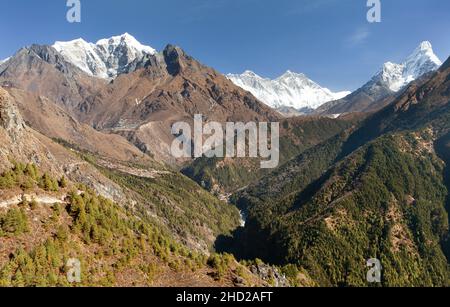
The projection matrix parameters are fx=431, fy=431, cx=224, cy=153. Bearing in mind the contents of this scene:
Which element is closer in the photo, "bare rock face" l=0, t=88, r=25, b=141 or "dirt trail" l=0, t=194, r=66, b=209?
"dirt trail" l=0, t=194, r=66, b=209

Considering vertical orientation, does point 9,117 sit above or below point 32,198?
above

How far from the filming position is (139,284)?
7012 cm

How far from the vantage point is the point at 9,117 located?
99.4 metres

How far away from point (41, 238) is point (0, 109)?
141ft

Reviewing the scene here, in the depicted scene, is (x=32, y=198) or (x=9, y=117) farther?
(x=9, y=117)

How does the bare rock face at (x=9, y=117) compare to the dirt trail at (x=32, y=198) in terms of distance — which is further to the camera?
the bare rock face at (x=9, y=117)

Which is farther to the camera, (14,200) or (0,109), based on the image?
(0,109)

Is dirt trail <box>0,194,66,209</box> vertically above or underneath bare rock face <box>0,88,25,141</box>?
underneath

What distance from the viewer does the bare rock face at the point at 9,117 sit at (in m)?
96.9

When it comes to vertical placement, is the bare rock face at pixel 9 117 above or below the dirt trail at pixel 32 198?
above

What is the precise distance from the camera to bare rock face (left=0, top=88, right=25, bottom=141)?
318 ft

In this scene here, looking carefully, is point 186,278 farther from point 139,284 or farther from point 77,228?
point 77,228
